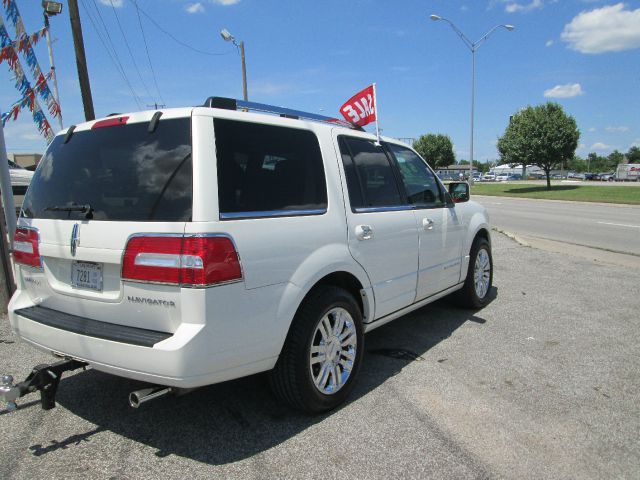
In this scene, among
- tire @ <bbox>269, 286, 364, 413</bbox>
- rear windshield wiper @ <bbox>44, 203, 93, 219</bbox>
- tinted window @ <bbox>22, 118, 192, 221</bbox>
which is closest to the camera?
tinted window @ <bbox>22, 118, 192, 221</bbox>

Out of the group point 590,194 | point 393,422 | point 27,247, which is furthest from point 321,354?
point 590,194

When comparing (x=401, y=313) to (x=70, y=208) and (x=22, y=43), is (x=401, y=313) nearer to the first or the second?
(x=70, y=208)

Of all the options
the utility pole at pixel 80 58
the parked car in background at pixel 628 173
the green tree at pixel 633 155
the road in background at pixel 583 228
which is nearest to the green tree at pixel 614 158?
the green tree at pixel 633 155

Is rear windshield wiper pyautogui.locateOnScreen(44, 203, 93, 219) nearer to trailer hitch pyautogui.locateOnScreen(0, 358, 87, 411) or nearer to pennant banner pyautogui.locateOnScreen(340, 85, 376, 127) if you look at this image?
trailer hitch pyautogui.locateOnScreen(0, 358, 87, 411)

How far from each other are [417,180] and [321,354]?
208cm

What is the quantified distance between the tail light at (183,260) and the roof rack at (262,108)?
3.07ft

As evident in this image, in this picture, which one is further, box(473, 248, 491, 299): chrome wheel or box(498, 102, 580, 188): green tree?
box(498, 102, 580, 188): green tree

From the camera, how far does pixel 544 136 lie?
36094 millimetres

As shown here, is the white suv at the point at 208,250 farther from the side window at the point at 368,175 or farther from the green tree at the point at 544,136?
the green tree at the point at 544,136

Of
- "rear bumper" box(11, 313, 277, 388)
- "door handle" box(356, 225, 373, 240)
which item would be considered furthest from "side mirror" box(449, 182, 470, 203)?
"rear bumper" box(11, 313, 277, 388)

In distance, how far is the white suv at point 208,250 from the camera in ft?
7.95

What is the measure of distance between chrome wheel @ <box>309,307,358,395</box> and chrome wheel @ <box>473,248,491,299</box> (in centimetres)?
254

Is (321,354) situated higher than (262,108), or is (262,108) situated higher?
(262,108)

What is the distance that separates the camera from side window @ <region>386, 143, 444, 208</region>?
4.27 m
